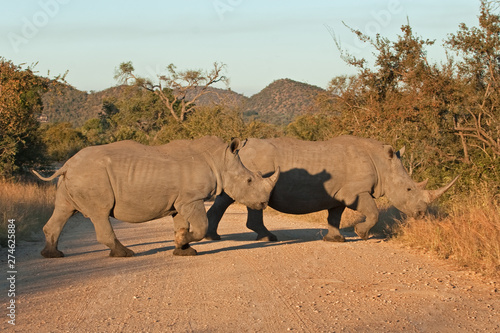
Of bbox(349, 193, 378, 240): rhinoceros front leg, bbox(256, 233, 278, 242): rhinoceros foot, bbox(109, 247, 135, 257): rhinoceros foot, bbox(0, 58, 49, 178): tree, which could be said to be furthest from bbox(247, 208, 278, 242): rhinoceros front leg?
bbox(0, 58, 49, 178): tree

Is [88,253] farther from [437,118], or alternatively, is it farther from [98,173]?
[437,118]

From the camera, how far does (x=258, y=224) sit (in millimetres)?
10758

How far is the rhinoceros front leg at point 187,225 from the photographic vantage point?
28.5 feet

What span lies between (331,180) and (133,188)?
3330mm

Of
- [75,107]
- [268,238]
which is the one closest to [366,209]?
[268,238]

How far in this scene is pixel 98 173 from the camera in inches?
331

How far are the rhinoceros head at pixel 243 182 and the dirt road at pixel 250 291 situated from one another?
769 mm

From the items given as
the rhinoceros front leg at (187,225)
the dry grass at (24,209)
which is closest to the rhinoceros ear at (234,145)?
the rhinoceros front leg at (187,225)

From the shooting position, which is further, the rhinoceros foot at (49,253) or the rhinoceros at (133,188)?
the rhinoceros foot at (49,253)

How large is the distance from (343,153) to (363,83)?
7.77 metres

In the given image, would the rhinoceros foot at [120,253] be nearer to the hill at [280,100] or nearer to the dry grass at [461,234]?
the dry grass at [461,234]

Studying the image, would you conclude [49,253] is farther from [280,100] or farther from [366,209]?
[280,100]

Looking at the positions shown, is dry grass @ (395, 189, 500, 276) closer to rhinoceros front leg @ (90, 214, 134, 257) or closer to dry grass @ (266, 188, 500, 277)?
dry grass @ (266, 188, 500, 277)

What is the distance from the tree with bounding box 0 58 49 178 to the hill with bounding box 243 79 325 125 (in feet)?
200
